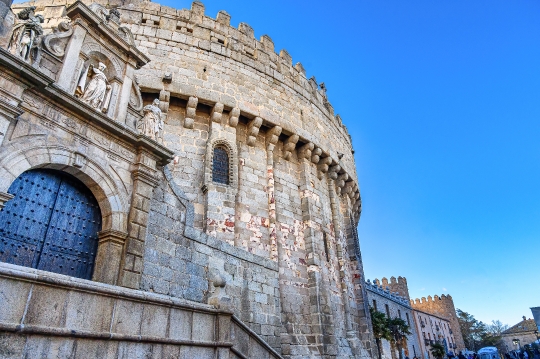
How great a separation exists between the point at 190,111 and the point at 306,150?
4.30 metres

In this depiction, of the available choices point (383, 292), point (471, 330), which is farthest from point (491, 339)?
point (383, 292)

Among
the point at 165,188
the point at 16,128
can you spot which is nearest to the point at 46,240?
the point at 16,128

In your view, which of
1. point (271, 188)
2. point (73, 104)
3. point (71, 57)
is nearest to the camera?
point (73, 104)

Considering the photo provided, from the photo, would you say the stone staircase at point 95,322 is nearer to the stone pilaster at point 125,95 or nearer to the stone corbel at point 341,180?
the stone pilaster at point 125,95

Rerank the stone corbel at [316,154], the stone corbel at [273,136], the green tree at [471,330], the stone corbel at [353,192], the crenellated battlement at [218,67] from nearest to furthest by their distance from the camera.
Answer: the crenellated battlement at [218,67] → the stone corbel at [273,136] → the stone corbel at [316,154] → the stone corbel at [353,192] → the green tree at [471,330]

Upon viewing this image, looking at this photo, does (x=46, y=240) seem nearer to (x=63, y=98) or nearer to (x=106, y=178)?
(x=106, y=178)

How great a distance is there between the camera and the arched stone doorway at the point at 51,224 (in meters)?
4.86

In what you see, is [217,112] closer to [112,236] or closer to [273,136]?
[273,136]

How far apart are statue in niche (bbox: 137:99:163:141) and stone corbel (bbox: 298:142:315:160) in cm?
626

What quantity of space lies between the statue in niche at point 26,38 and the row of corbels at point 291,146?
4703mm

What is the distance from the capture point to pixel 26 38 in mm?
5324

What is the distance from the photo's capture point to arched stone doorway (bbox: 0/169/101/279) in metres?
4.86

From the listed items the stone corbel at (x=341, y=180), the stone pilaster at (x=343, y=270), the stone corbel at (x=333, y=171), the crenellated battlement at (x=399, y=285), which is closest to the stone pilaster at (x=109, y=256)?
the stone pilaster at (x=343, y=270)

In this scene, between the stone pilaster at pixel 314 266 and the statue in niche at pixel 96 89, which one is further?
the stone pilaster at pixel 314 266
